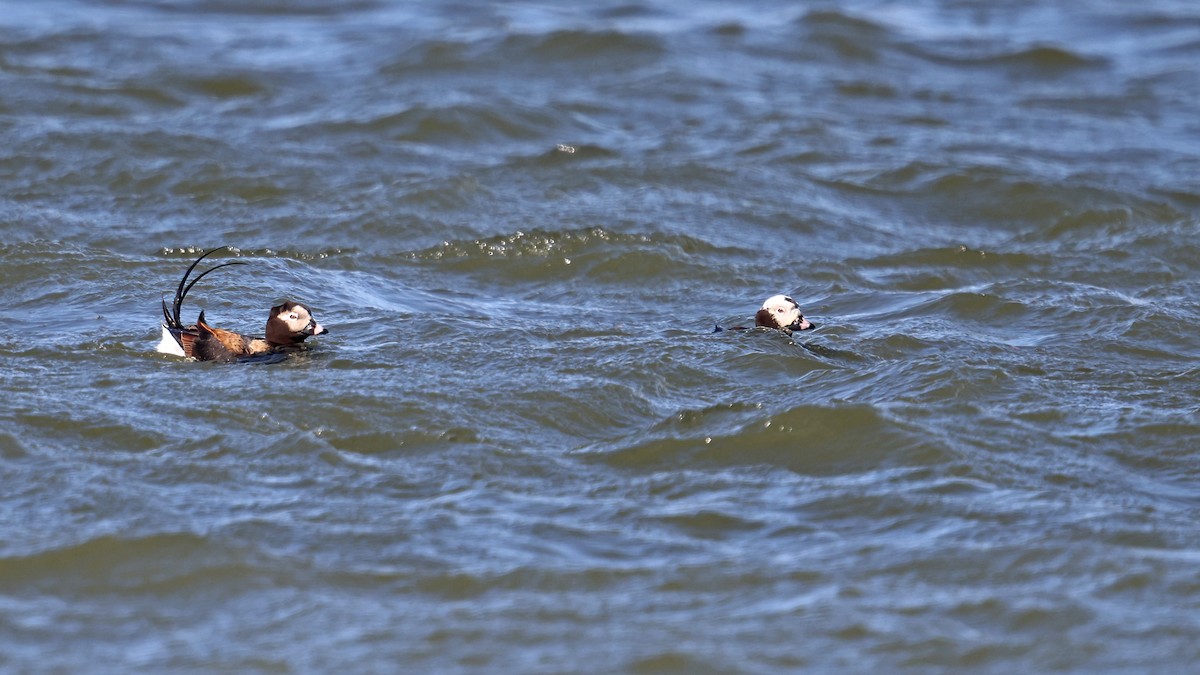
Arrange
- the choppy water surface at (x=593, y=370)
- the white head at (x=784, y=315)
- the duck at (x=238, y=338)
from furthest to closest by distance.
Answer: the white head at (x=784, y=315)
the duck at (x=238, y=338)
the choppy water surface at (x=593, y=370)

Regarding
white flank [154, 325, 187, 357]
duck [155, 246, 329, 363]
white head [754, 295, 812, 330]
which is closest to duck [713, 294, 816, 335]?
white head [754, 295, 812, 330]

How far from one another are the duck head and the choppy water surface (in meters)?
0.17

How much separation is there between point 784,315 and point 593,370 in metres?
1.36

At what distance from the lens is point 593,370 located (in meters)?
9.17

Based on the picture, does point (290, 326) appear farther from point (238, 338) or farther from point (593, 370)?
point (593, 370)

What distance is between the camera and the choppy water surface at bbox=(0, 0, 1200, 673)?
6492 mm

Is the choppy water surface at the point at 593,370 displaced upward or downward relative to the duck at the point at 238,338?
downward

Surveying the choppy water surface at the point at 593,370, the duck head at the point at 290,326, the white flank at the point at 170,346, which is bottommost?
the choppy water surface at the point at 593,370

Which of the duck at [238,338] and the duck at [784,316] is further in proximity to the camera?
the duck at [784,316]

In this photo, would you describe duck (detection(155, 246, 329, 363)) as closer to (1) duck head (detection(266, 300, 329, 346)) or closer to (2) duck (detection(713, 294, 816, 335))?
(1) duck head (detection(266, 300, 329, 346))

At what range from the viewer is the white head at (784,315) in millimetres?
9805

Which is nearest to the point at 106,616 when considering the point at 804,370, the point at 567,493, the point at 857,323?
the point at 567,493

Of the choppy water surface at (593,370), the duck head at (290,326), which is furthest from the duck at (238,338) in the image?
the choppy water surface at (593,370)

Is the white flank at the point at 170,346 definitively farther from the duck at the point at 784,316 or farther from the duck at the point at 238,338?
the duck at the point at 784,316
